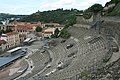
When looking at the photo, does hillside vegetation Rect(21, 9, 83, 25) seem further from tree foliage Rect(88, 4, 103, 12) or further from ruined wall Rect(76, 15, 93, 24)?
ruined wall Rect(76, 15, 93, 24)

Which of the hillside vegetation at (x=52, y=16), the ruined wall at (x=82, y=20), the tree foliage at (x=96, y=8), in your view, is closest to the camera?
the ruined wall at (x=82, y=20)

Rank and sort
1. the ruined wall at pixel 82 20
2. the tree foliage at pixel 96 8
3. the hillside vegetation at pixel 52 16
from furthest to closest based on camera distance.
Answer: the hillside vegetation at pixel 52 16
the tree foliage at pixel 96 8
the ruined wall at pixel 82 20

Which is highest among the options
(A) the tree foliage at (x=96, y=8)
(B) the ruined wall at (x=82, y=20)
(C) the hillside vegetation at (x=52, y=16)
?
(A) the tree foliage at (x=96, y=8)

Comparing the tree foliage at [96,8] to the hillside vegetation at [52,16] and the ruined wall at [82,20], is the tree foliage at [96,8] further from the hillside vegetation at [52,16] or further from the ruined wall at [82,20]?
the hillside vegetation at [52,16]

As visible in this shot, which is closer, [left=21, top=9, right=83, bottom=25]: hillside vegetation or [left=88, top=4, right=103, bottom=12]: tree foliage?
[left=88, top=4, right=103, bottom=12]: tree foliage

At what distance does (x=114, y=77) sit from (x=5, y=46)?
45.1m

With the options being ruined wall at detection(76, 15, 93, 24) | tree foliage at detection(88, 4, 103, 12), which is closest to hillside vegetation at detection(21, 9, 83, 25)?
tree foliage at detection(88, 4, 103, 12)

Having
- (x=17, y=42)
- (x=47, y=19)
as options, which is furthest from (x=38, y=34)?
(x=47, y=19)

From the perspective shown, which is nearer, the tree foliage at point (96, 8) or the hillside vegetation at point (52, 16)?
the tree foliage at point (96, 8)

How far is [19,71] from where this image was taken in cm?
3575

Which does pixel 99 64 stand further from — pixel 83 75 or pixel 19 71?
pixel 19 71

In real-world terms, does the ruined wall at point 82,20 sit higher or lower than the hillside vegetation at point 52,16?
higher

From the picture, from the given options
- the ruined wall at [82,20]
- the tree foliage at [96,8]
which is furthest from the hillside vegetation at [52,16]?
the ruined wall at [82,20]

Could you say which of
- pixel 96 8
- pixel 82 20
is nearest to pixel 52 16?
pixel 82 20
